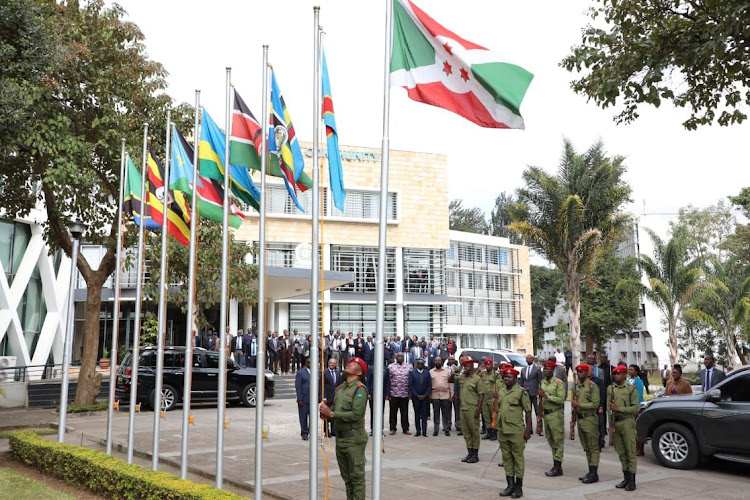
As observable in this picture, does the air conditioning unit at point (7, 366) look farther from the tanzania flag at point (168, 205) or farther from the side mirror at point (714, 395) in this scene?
the side mirror at point (714, 395)

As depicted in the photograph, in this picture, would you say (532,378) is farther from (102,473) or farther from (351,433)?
(102,473)

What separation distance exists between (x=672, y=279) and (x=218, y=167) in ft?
83.5

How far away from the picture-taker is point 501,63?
21.2 feet

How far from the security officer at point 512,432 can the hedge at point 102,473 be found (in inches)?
149

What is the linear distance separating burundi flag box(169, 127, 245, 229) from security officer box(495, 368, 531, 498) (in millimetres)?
4853

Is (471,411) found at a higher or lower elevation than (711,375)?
lower

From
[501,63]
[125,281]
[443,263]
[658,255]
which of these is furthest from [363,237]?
[501,63]

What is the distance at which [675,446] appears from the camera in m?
11.5

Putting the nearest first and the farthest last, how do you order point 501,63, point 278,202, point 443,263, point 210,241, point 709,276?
point 501,63 < point 210,241 < point 709,276 < point 278,202 < point 443,263

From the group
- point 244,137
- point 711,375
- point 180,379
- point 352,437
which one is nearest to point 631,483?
point 352,437

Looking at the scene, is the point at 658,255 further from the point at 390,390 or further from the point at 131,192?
the point at 131,192

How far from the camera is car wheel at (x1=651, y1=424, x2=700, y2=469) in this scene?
11.2 meters

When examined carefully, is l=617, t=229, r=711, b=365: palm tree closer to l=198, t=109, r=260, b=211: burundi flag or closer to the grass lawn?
l=198, t=109, r=260, b=211: burundi flag

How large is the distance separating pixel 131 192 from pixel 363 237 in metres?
27.7
